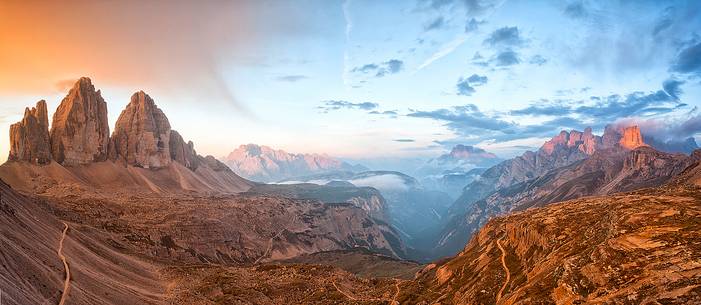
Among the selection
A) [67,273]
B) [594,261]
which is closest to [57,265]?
[67,273]

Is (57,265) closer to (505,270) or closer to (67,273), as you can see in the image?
(67,273)

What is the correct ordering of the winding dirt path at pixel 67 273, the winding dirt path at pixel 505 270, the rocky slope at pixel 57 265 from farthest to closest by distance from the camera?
the winding dirt path at pixel 67 273 < the rocky slope at pixel 57 265 < the winding dirt path at pixel 505 270

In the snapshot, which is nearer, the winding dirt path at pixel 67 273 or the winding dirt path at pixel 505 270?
the winding dirt path at pixel 505 270

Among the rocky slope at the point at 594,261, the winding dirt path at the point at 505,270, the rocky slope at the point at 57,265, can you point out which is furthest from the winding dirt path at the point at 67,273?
the winding dirt path at the point at 505,270

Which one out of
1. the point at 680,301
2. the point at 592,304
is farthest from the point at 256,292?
the point at 680,301

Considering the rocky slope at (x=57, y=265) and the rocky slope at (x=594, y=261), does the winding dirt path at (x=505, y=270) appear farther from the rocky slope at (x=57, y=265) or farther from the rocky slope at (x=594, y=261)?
the rocky slope at (x=57, y=265)

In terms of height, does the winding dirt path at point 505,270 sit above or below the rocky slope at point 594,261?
below

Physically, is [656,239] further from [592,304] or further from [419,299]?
[419,299]

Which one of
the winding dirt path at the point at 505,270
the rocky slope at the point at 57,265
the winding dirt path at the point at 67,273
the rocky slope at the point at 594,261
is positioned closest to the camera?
the rocky slope at the point at 594,261
